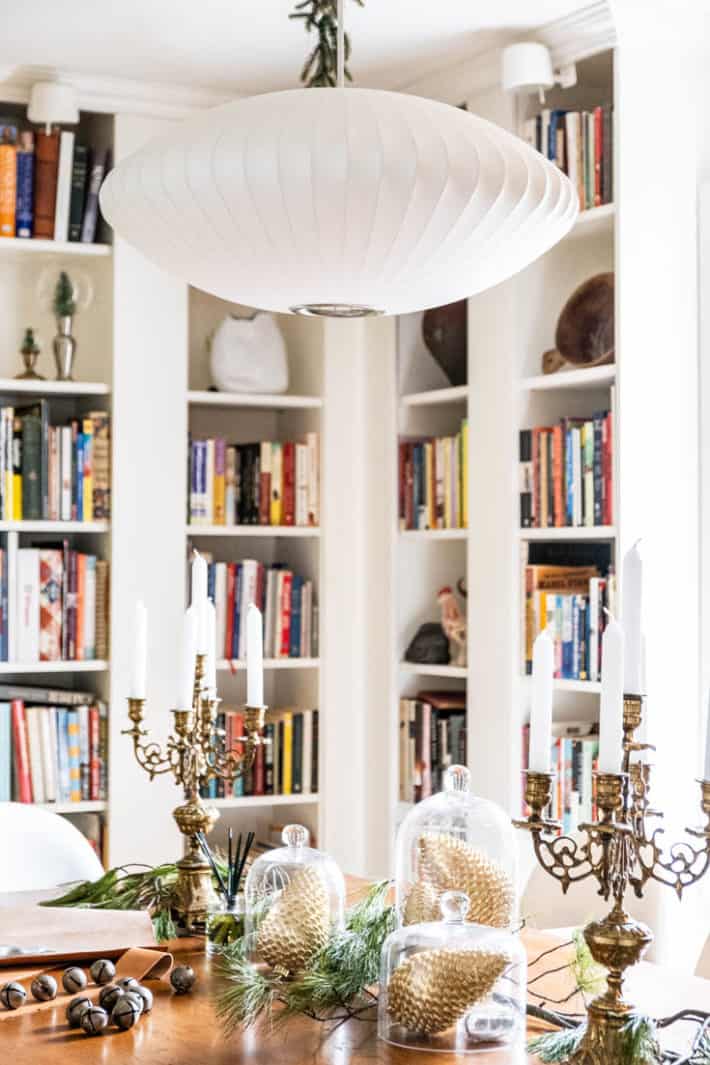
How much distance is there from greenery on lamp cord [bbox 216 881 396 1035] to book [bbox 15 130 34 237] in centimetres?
240

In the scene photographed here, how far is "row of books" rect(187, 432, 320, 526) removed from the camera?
3.87 metres

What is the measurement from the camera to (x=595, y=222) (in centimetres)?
328

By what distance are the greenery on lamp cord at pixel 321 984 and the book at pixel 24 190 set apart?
7.88 ft

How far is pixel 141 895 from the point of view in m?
2.14

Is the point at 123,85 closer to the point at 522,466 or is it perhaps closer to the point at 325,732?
the point at 522,466

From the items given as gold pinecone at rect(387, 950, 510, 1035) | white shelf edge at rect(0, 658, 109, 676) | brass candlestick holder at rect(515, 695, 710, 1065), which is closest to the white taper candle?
brass candlestick holder at rect(515, 695, 710, 1065)

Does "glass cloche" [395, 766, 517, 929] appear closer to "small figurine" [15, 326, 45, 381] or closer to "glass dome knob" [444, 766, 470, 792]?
"glass dome knob" [444, 766, 470, 792]

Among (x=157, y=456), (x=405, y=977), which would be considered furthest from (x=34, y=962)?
(x=157, y=456)

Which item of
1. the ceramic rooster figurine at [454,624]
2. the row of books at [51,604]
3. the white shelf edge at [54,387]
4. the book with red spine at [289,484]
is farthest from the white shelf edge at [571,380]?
the row of books at [51,604]

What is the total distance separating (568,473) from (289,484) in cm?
92

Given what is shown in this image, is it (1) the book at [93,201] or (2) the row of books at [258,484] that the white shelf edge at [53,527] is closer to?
(2) the row of books at [258,484]

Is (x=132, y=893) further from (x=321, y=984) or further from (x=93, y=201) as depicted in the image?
(x=93, y=201)

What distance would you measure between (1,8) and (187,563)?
4.94ft

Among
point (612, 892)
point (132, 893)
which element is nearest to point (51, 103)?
point (132, 893)
